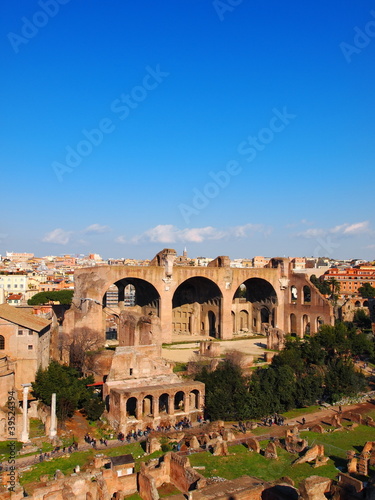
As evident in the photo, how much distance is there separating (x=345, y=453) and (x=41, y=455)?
12835mm

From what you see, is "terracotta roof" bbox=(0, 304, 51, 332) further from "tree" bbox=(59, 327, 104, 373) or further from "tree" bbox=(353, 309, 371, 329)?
"tree" bbox=(353, 309, 371, 329)

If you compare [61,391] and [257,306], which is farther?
[257,306]

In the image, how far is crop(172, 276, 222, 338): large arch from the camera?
4653cm

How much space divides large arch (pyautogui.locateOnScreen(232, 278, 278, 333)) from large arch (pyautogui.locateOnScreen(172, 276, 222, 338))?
3722mm

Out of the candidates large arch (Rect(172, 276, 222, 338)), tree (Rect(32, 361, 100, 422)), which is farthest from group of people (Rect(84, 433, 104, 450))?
large arch (Rect(172, 276, 222, 338))

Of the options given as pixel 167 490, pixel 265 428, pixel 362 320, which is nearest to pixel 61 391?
pixel 167 490

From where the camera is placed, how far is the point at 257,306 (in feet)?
167

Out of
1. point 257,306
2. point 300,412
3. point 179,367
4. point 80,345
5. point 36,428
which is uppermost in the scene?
point 257,306

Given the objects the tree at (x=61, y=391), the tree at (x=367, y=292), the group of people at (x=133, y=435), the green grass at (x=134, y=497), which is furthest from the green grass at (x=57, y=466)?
the tree at (x=367, y=292)

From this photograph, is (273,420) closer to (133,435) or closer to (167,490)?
(133,435)

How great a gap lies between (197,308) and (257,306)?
683cm

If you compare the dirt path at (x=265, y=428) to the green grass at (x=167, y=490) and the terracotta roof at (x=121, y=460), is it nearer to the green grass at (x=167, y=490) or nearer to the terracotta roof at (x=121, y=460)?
the terracotta roof at (x=121, y=460)

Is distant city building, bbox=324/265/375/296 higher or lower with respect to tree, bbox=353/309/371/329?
higher

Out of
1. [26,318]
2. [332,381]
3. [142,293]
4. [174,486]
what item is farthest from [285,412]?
[142,293]
